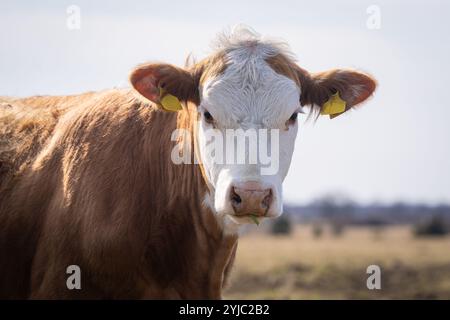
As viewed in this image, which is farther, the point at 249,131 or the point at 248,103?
the point at 248,103

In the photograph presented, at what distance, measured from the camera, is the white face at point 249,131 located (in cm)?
729

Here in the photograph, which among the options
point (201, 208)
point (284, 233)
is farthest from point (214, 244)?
point (284, 233)

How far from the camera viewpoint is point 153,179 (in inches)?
335

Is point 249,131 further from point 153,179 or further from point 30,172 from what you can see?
point 30,172

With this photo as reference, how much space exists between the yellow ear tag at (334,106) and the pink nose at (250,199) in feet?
5.50

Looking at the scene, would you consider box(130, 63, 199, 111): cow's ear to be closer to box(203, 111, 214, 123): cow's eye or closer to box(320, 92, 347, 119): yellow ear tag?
box(203, 111, 214, 123): cow's eye

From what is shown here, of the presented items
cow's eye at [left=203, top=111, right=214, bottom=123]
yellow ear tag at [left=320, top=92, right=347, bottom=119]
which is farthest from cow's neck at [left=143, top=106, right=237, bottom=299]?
yellow ear tag at [left=320, top=92, right=347, bottom=119]

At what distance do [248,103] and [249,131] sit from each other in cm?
30

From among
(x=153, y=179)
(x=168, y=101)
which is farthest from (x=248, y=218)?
(x=168, y=101)

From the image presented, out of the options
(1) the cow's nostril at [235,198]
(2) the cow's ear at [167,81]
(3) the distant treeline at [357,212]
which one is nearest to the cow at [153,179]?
(2) the cow's ear at [167,81]

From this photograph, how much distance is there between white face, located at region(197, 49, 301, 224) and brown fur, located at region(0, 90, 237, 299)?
524 millimetres

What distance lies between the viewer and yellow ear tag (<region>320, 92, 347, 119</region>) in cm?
862
